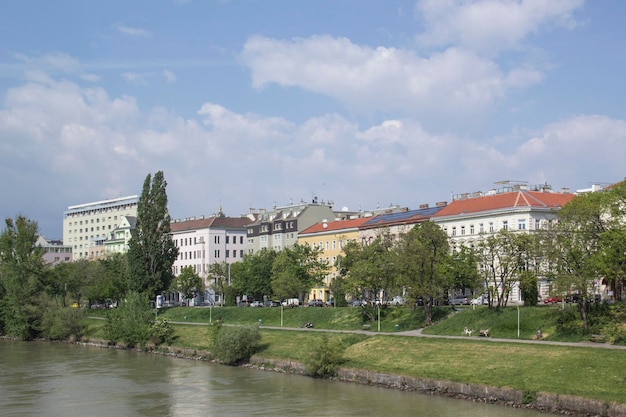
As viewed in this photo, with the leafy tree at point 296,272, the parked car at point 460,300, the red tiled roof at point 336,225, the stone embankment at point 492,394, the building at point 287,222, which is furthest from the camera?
the building at point 287,222

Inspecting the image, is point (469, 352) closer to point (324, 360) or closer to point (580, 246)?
point (324, 360)

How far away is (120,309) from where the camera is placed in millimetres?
83500

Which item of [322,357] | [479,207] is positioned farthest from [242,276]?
[322,357]

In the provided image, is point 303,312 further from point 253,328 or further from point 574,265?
point 574,265

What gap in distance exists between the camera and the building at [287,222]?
128875 millimetres

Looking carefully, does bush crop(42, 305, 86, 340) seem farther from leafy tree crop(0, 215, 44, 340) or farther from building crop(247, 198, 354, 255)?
building crop(247, 198, 354, 255)

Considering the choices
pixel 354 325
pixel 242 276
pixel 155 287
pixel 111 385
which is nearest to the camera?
pixel 111 385

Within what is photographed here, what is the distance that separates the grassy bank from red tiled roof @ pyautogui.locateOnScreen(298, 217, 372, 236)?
3431 cm

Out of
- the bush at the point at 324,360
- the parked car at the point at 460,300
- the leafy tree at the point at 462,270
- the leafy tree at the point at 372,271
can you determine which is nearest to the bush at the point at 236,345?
the bush at the point at 324,360

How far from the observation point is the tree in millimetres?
91000

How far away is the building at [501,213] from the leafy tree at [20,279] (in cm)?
4840

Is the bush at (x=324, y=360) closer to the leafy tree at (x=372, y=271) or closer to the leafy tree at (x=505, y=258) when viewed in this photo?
the leafy tree at (x=505, y=258)

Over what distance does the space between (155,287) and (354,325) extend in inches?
1144

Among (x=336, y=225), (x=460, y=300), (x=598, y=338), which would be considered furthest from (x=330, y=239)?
(x=598, y=338)
